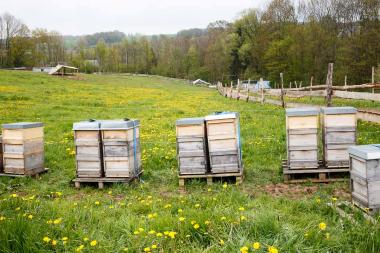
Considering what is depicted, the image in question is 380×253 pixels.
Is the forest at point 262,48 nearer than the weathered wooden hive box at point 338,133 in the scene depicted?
No

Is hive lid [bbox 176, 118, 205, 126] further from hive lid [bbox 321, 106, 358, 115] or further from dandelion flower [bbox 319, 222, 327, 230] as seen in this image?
dandelion flower [bbox 319, 222, 327, 230]

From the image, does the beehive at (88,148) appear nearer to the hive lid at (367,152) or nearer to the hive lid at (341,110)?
the hive lid at (341,110)

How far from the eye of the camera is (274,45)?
6303 centimetres

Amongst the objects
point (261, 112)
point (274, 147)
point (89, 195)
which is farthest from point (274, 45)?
point (89, 195)

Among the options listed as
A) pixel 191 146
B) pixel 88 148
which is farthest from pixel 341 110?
pixel 88 148

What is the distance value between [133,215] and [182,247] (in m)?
1.54

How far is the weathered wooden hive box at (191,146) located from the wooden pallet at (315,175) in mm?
1861

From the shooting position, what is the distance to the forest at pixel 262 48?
43.8 m

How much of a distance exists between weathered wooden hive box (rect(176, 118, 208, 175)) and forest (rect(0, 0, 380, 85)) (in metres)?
32.4

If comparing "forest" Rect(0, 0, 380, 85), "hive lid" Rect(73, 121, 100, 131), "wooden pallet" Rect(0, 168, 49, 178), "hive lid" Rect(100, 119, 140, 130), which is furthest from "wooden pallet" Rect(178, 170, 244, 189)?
"forest" Rect(0, 0, 380, 85)

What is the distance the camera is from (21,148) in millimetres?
9320

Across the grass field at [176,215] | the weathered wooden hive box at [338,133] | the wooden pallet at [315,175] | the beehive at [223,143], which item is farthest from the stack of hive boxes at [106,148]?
the weathered wooden hive box at [338,133]

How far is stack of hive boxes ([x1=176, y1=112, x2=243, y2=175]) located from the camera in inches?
323

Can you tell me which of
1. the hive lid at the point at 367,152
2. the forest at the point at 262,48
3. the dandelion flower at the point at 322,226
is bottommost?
the dandelion flower at the point at 322,226
